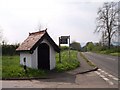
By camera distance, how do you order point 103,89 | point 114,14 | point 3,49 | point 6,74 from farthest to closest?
point 114,14
point 3,49
point 6,74
point 103,89

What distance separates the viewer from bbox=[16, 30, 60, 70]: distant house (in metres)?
20.5

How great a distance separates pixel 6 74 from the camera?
57.6 feet

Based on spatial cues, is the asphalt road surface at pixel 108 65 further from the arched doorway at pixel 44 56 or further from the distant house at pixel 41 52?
the arched doorway at pixel 44 56

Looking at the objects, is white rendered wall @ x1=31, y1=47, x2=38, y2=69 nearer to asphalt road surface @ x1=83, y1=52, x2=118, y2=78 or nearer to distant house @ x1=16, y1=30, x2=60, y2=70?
distant house @ x1=16, y1=30, x2=60, y2=70

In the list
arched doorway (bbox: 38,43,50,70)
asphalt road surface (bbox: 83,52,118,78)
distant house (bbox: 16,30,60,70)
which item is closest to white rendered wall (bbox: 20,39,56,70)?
distant house (bbox: 16,30,60,70)

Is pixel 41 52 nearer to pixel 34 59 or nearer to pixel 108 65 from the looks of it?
pixel 34 59

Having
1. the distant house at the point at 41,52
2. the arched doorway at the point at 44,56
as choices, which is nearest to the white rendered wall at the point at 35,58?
the distant house at the point at 41,52

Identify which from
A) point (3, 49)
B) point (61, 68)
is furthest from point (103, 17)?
point (61, 68)

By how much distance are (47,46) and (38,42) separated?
→ 59.6 inches

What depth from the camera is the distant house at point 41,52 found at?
2045cm

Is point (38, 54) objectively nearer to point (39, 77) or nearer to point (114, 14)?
point (39, 77)

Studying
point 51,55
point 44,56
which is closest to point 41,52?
point 44,56

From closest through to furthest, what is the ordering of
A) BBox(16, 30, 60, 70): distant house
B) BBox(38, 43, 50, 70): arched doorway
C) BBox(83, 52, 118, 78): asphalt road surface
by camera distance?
BBox(16, 30, 60, 70): distant house < BBox(38, 43, 50, 70): arched doorway < BBox(83, 52, 118, 78): asphalt road surface

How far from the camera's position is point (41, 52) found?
21.5 m
